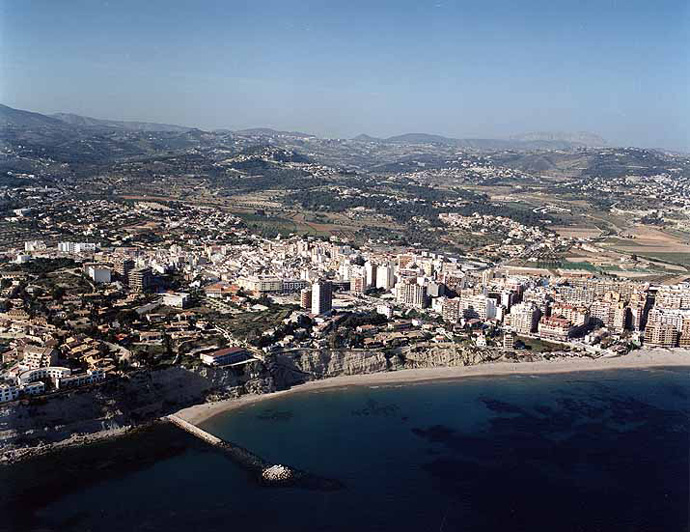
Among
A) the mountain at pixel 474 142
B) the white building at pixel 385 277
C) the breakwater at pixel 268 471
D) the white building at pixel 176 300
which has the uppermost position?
the mountain at pixel 474 142

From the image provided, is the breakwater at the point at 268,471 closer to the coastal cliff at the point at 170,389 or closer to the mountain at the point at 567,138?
the coastal cliff at the point at 170,389

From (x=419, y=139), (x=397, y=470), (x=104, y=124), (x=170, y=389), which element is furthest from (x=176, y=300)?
(x=419, y=139)

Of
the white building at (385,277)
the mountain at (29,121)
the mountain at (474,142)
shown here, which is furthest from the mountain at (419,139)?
the white building at (385,277)

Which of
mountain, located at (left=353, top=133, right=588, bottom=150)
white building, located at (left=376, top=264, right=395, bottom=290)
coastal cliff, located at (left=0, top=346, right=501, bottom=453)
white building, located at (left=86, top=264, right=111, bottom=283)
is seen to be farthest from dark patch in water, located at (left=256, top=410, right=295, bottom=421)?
mountain, located at (left=353, top=133, right=588, bottom=150)

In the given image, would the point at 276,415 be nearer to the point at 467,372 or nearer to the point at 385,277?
the point at 467,372

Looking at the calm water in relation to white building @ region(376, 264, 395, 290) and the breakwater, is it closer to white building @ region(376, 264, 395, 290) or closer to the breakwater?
the breakwater

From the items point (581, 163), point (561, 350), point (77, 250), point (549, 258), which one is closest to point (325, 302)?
point (561, 350)

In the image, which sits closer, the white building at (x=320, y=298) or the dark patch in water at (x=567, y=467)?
the dark patch in water at (x=567, y=467)
